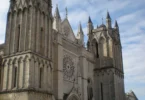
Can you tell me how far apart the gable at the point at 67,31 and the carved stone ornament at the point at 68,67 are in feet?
9.19

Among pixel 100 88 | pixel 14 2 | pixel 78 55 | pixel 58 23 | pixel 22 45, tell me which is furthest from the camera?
pixel 100 88

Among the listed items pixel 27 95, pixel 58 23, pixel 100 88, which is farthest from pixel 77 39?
pixel 27 95

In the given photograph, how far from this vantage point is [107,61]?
36406mm

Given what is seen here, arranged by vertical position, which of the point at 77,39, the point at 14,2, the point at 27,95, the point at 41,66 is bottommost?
the point at 27,95

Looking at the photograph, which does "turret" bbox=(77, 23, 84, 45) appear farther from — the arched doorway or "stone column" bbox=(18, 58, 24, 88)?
"stone column" bbox=(18, 58, 24, 88)

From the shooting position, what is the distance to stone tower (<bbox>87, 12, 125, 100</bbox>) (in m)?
35.0

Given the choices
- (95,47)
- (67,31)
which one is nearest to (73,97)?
(67,31)

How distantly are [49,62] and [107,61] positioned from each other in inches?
536

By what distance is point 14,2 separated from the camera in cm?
2586

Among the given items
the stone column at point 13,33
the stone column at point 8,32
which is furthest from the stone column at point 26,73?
the stone column at point 8,32

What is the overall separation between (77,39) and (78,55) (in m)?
2.23

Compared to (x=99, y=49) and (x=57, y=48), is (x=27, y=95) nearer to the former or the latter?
(x=57, y=48)

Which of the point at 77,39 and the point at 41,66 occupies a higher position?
the point at 77,39

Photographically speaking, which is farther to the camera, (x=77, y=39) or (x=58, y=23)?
(x=77, y=39)
